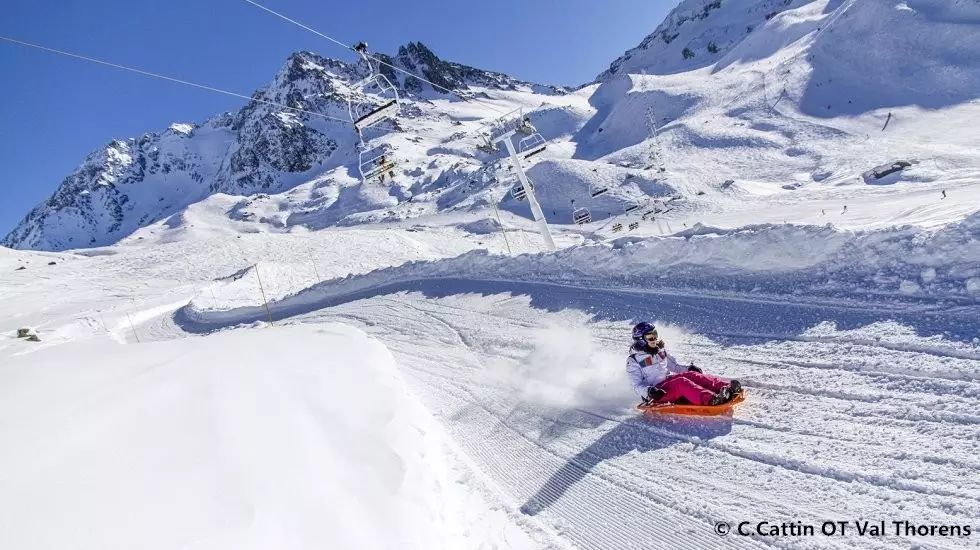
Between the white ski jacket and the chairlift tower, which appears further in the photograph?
the chairlift tower

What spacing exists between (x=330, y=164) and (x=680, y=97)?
284ft

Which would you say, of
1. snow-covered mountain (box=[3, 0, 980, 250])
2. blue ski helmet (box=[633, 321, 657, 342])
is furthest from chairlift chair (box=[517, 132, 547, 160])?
snow-covered mountain (box=[3, 0, 980, 250])

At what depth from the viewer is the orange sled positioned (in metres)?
6.03

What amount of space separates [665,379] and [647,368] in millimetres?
320

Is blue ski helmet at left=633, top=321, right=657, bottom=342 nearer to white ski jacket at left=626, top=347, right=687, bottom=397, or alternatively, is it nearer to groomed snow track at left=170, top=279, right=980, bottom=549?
white ski jacket at left=626, top=347, right=687, bottom=397

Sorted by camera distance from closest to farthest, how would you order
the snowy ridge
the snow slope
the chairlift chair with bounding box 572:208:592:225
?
the snow slope, the snowy ridge, the chairlift chair with bounding box 572:208:592:225

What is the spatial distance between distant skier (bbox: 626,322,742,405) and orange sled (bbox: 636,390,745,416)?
0.05 meters

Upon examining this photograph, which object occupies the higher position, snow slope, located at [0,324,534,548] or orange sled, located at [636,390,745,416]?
snow slope, located at [0,324,534,548]

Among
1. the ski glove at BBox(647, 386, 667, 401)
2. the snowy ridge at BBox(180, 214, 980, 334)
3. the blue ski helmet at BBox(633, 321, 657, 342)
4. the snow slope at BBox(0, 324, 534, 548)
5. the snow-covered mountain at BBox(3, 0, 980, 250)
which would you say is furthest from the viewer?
the snow-covered mountain at BBox(3, 0, 980, 250)

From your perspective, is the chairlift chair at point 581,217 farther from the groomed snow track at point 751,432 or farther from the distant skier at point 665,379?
the distant skier at point 665,379

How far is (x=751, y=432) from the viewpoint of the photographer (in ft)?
18.4

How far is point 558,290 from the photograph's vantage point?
12.9m

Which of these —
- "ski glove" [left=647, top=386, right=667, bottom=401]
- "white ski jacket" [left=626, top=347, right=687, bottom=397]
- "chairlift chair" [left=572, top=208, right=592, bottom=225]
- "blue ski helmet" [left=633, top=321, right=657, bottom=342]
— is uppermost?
"chairlift chair" [left=572, top=208, right=592, bottom=225]

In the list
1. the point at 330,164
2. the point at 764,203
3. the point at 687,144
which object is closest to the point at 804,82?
the point at 687,144
